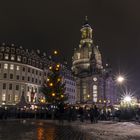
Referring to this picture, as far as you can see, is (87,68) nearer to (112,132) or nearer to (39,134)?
(112,132)

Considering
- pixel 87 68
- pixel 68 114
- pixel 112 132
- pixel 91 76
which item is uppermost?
pixel 87 68

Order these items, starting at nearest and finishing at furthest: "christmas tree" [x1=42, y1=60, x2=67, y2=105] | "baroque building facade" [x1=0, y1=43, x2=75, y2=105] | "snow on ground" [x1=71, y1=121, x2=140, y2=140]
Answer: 1. "snow on ground" [x1=71, y1=121, x2=140, y2=140]
2. "christmas tree" [x1=42, y1=60, x2=67, y2=105]
3. "baroque building facade" [x1=0, y1=43, x2=75, y2=105]

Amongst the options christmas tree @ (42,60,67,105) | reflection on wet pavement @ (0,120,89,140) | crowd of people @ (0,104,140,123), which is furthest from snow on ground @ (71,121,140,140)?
christmas tree @ (42,60,67,105)

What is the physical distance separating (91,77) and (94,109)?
129498 mm

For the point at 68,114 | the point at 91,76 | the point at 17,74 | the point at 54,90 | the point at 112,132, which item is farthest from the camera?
the point at 91,76

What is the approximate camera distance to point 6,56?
9162 centimetres

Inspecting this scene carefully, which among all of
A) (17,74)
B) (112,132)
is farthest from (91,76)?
(112,132)

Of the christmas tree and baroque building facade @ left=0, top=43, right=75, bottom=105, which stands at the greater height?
baroque building facade @ left=0, top=43, right=75, bottom=105

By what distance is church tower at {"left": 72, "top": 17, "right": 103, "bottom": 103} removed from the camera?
165125 millimetres

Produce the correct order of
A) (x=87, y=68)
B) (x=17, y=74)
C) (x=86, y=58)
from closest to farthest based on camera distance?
(x=17, y=74), (x=87, y=68), (x=86, y=58)

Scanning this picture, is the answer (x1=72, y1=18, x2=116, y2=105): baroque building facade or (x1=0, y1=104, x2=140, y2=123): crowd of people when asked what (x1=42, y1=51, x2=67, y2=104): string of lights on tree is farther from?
(x1=72, y1=18, x2=116, y2=105): baroque building facade

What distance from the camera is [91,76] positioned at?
168m

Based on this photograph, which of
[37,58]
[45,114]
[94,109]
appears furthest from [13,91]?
[94,109]

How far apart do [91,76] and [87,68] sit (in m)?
13.3
